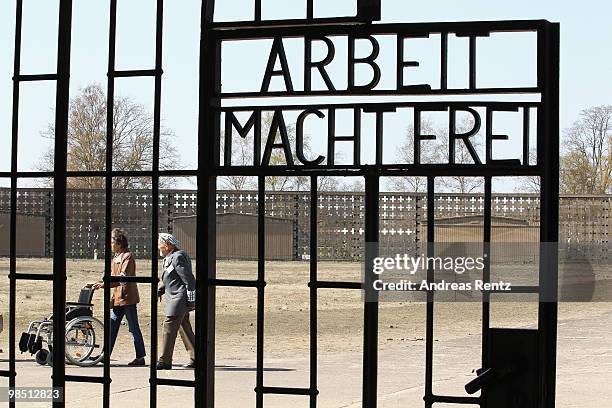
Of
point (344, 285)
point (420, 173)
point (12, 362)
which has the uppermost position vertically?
point (420, 173)

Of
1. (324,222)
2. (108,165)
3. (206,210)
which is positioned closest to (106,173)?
(108,165)

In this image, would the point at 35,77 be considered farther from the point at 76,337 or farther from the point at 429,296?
the point at 76,337

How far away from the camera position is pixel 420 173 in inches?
176

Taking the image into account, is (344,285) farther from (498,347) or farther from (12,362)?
(12,362)

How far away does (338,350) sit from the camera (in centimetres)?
1459

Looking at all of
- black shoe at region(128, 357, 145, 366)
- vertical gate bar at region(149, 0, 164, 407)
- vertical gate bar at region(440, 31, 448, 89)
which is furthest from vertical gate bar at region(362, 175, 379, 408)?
black shoe at region(128, 357, 145, 366)

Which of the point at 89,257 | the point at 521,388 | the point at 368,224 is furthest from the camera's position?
the point at 89,257

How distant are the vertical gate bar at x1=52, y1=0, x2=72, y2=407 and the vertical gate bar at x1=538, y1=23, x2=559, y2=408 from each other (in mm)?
2271

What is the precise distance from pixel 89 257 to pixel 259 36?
35.0 m

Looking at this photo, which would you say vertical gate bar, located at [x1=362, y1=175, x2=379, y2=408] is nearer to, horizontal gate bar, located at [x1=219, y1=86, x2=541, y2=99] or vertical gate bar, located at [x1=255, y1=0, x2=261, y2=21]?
horizontal gate bar, located at [x1=219, y1=86, x2=541, y2=99]

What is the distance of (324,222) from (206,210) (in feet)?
105

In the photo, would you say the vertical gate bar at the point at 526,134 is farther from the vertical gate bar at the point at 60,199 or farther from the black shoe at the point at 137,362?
the black shoe at the point at 137,362

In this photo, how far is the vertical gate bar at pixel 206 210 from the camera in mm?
4703

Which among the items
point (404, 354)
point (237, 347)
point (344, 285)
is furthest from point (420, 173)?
point (237, 347)
